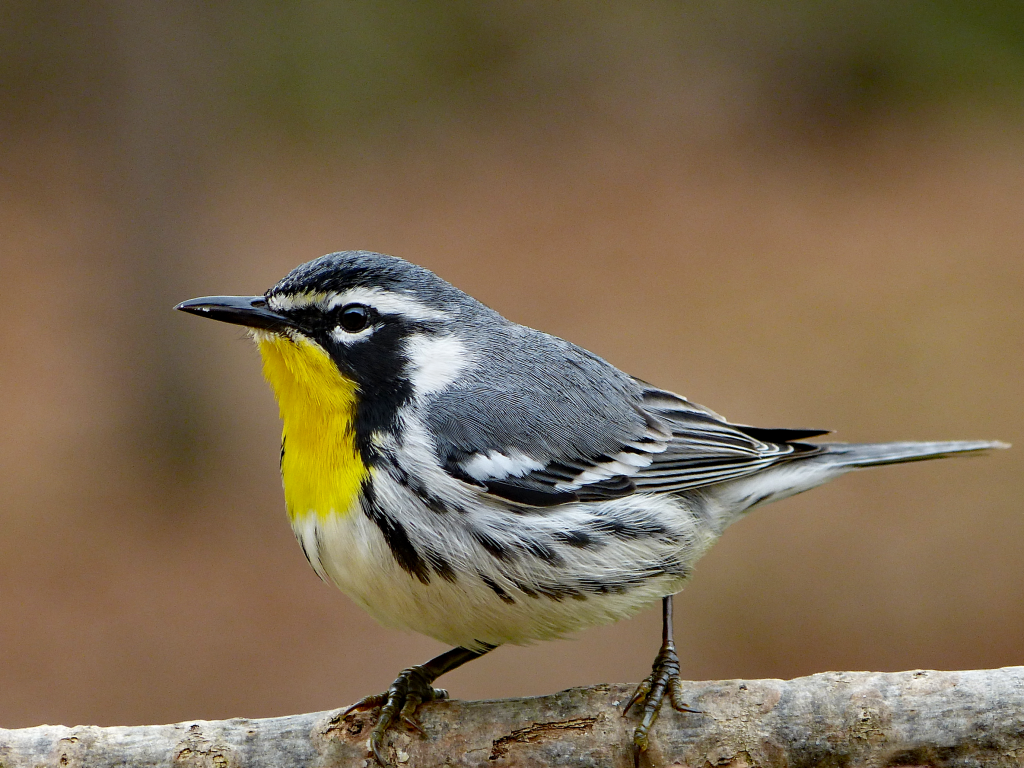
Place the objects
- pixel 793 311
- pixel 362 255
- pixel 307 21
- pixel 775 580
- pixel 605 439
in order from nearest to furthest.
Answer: pixel 362 255, pixel 605 439, pixel 775 580, pixel 793 311, pixel 307 21

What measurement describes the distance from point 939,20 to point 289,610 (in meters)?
14.3

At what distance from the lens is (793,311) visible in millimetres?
13547

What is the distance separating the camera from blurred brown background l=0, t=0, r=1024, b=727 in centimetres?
917

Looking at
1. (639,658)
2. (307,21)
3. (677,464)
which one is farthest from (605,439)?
(307,21)

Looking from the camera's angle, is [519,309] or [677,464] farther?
[519,309]

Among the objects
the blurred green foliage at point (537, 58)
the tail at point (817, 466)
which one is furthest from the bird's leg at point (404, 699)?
the blurred green foliage at point (537, 58)

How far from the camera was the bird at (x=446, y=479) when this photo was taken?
3.86m

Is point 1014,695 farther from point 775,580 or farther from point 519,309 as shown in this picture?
point 519,309

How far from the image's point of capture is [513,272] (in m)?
15.3

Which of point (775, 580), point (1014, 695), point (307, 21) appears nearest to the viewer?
point (1014, 695)

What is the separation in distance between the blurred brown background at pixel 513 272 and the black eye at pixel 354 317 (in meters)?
0.75

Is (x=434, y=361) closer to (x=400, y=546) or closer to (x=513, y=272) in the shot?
(x=400, y=546)

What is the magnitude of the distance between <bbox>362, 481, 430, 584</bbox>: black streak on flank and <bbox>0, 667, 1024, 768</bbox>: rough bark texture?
752 mm

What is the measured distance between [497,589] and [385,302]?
1.25 m
